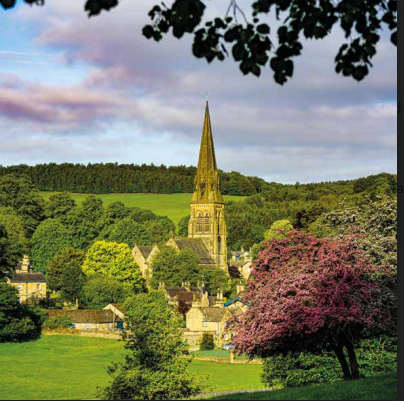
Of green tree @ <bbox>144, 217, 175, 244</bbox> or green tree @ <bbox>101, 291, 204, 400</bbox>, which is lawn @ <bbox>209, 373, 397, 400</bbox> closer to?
green tree @ <bbox>101, 291, 204, 400</bbox>

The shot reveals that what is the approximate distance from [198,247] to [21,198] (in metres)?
34.4

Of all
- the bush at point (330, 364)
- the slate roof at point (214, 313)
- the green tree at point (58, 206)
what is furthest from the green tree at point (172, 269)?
the bush at point (330, 364)

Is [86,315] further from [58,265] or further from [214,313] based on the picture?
[58,265]

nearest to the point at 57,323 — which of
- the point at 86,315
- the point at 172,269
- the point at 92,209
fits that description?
the point at 86,315

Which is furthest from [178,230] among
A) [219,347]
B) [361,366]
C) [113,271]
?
[361,366]

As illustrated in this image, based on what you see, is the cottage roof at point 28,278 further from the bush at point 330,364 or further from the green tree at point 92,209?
the bush at point 330,364

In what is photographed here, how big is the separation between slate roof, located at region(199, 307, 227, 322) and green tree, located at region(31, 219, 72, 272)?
43461 mm

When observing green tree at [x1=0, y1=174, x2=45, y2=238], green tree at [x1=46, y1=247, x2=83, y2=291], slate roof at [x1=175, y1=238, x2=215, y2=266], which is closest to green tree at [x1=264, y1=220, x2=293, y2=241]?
slate roof at [x1=175, y1=238, x2=215, y2=266]

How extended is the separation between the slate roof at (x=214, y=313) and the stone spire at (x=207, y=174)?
203ft

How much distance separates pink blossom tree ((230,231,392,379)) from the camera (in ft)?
95.2

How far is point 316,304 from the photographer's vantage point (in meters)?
29.3

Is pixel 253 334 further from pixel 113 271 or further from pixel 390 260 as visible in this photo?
pixel 113 271

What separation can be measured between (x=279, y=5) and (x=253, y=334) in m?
20.7

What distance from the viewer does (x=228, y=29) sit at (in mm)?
12508
